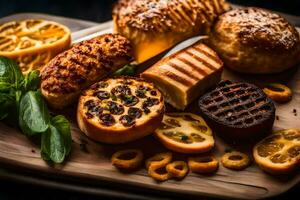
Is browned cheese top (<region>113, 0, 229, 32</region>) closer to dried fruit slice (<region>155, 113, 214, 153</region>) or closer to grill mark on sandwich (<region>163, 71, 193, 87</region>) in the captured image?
grill mark on sandwich (<region>163, 71, 193, 87</region>)

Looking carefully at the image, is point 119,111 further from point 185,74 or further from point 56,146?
point 185,74

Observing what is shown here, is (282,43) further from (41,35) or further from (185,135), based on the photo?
(41,35)

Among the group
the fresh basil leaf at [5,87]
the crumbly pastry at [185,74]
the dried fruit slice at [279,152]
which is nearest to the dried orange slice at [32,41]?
the fresh basil leaf at [5,87]

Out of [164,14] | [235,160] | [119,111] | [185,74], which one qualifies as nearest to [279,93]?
[185,74]

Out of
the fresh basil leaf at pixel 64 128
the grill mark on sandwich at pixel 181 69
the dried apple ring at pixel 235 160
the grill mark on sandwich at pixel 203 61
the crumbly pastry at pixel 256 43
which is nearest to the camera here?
the dried apple ring at pixel 235 160

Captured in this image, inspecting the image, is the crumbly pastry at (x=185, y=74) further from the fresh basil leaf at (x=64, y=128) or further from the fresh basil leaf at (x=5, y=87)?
the fresh basil leaf at (x=5, y=87)

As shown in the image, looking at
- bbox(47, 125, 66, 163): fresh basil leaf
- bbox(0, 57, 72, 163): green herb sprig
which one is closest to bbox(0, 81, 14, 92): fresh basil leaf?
bbox(0, 57, 72, 163): green herb sprig
